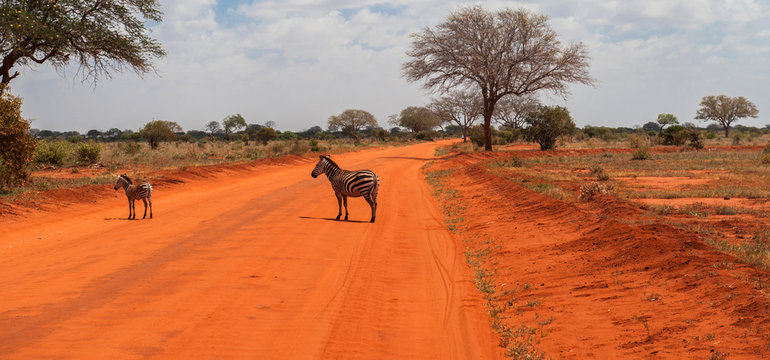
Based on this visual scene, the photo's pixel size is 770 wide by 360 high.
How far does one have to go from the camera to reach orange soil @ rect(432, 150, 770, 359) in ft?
18.0

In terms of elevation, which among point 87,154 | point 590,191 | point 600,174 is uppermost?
point 87,154

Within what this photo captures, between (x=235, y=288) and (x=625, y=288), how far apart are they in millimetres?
5861

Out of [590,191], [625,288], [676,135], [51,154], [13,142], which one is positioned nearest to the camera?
[625,288]

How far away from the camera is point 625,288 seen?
731 centimetres

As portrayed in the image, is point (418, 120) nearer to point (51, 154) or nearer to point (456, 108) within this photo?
point (456, 108)

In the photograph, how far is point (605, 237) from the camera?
385 inches

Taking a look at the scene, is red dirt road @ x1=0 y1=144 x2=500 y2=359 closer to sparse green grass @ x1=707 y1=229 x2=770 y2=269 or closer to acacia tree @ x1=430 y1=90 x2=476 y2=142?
sparse green grass @ x1=707 y1=229 x2=770 y2=269

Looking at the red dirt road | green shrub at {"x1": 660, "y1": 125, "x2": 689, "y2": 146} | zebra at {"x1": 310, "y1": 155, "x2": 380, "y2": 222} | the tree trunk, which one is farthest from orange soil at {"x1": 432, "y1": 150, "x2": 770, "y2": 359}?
green shrub at {"x1": 660, "y1": 125, "x2": 689, "y2": 146}

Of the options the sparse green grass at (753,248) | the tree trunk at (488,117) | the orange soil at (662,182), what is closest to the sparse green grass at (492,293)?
the sparse green grass at (753,248)

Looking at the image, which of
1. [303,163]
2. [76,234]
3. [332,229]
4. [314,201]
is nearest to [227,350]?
[332,229]

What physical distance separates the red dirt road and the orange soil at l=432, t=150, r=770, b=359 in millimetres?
893

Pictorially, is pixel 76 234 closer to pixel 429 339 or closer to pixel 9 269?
pixel 9 269

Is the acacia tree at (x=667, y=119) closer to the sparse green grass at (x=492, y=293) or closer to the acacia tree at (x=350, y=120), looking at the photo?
the acacia tree at (x=350, y=120)

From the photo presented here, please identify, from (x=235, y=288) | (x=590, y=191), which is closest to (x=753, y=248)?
(x=590, y=191)
